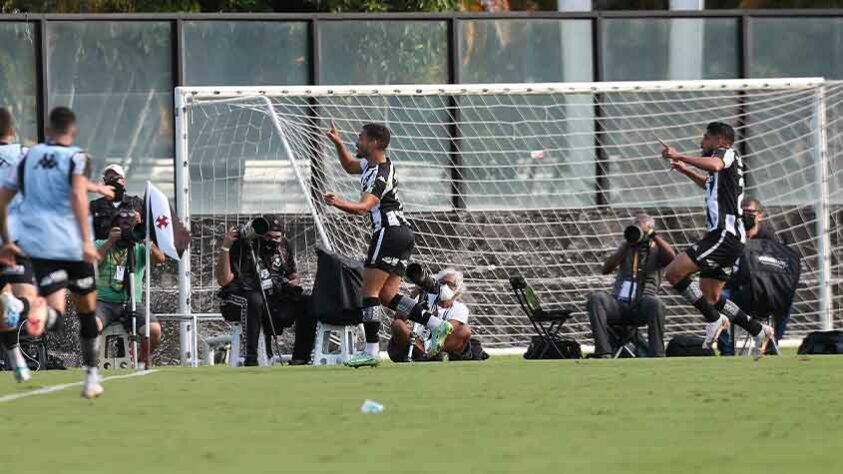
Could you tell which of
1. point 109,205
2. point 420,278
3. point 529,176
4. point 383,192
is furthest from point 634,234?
point 109,205

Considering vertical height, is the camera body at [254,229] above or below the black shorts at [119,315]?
above

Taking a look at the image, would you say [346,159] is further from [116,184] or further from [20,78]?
[20,78]

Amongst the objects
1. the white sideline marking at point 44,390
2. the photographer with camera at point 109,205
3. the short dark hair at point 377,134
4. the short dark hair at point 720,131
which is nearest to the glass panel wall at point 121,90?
the photographer with camera at point 109,205

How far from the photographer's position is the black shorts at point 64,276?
448 inches

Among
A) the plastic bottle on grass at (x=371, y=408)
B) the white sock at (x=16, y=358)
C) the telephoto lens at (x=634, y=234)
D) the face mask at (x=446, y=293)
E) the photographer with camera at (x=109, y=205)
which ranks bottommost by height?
the face mask at (x=446, y=293)

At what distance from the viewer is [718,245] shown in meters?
16.5

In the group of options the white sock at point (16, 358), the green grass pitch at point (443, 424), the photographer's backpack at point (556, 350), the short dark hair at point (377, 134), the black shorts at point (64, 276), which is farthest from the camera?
the photographer's backpack at point (556, 350)

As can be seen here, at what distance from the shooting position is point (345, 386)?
12070 mm

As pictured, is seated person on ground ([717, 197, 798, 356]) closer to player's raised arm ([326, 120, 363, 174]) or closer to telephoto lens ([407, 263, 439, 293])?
telephoto lens ([407, 263, 439, 293])

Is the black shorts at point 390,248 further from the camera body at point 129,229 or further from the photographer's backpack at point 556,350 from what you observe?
the photographer's backpack at point 556,350

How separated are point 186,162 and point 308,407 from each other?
→ 1072 centimetres

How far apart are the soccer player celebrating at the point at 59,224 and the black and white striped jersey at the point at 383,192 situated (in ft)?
13.0

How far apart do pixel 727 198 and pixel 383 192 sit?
3472 millimetres

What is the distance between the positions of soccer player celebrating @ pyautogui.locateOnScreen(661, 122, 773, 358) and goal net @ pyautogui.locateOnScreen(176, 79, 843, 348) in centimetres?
475
